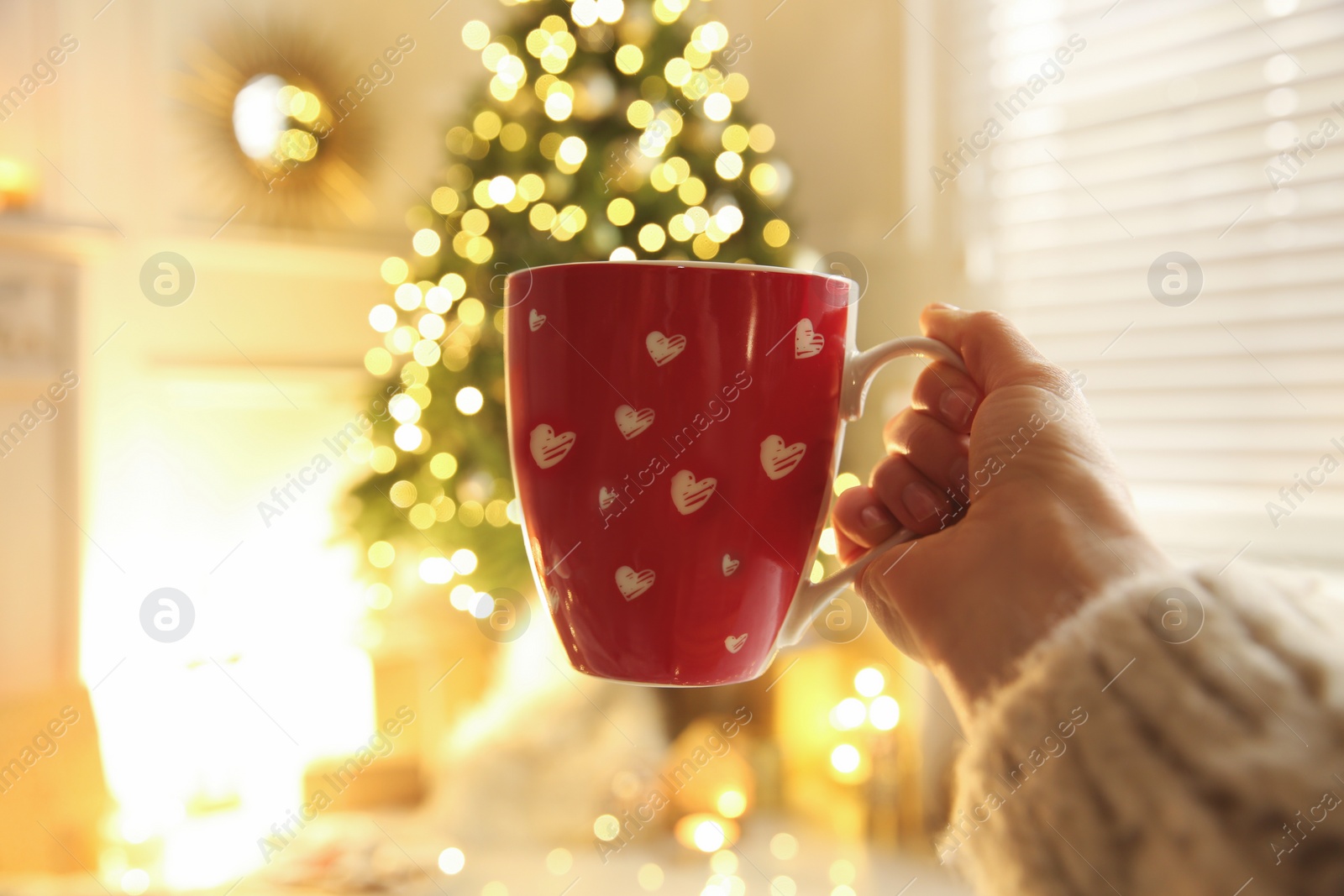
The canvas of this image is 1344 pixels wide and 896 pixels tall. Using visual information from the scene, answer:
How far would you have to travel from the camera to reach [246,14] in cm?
236

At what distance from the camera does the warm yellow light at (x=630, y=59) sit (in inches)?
74.4

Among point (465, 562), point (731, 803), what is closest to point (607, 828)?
point (731, 803)

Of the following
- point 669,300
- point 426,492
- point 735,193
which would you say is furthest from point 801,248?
point 669,300

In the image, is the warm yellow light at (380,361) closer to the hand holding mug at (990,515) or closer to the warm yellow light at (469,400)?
the warm yellow light at (469,400)

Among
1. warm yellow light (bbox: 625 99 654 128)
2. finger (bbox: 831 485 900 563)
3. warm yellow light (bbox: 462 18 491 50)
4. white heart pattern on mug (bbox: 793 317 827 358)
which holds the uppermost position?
warm yellow light (bbox: 462 18 491 50)

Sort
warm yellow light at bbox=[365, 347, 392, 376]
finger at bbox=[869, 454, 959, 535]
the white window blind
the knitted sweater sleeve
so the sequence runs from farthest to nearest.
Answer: warm yellow light at bbox=[365, 347, 392, 376] → the white window blind → finger at bbox=[869, 454, 959, 535] → the knitted sweater sleeve

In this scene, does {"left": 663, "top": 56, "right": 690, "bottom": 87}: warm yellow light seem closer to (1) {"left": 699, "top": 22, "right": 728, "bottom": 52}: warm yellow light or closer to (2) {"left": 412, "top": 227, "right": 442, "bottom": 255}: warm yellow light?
(1) {"left": 699, "top": 22, "right": 728, "bottom": 52}: warm yellow light

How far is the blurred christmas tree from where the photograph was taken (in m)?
1.84

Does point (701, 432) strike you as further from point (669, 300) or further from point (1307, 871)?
point (1307, 871)

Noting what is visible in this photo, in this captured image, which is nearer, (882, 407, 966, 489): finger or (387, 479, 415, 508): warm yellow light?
(882, 407, 966, 489): finger

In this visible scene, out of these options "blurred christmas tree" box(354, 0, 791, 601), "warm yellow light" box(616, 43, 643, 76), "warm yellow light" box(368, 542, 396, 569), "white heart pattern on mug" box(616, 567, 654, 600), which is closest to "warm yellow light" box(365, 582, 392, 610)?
"warm yellow light" box(368, 542, 396, 569)

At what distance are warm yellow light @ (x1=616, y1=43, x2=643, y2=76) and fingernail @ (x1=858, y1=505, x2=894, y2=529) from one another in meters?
1.47

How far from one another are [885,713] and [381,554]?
3.82 ft

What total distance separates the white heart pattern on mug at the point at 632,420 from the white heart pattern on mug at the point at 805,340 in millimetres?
88
